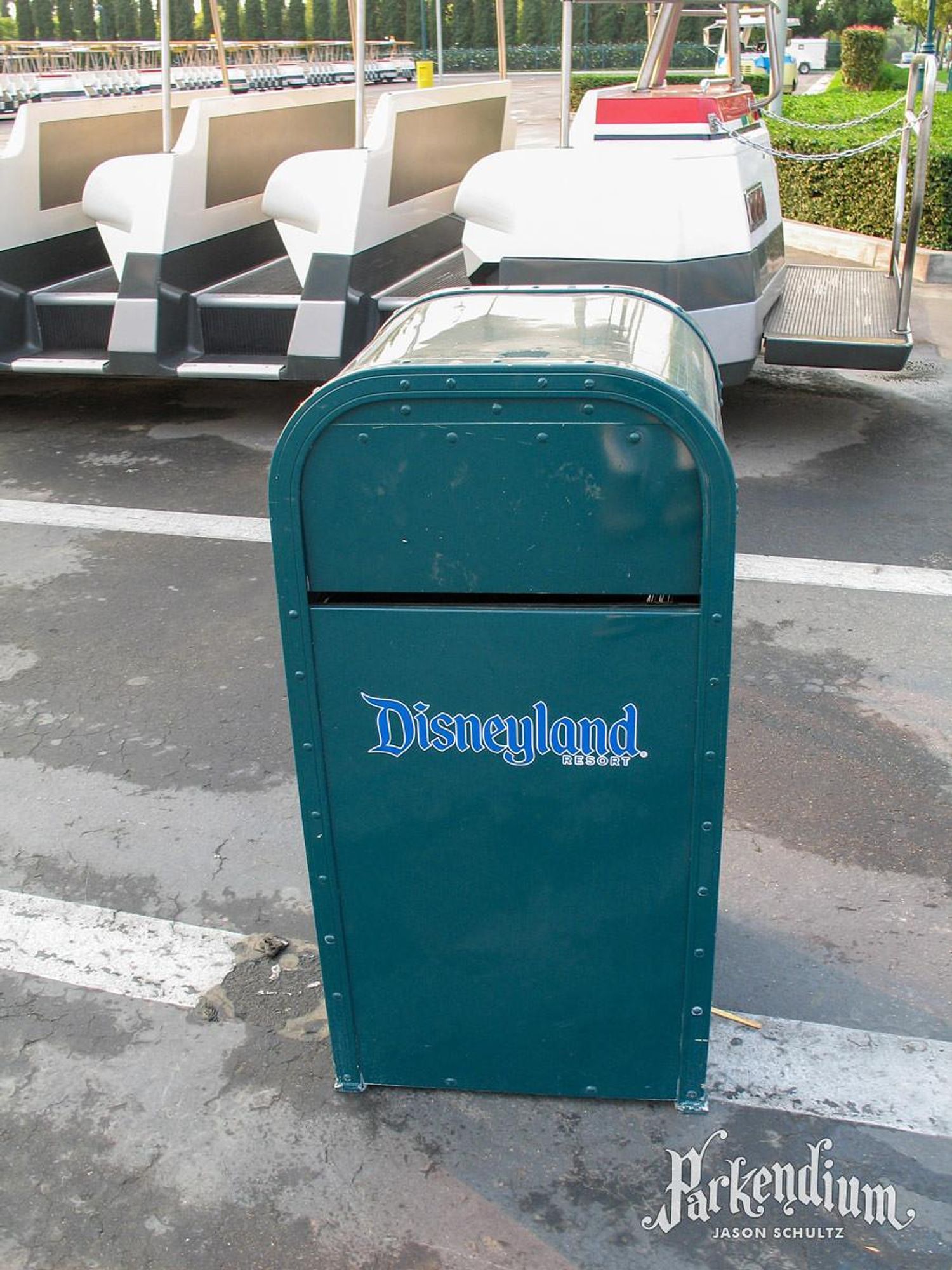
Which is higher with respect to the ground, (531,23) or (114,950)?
(531,23)

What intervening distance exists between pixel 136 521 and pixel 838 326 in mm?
3816

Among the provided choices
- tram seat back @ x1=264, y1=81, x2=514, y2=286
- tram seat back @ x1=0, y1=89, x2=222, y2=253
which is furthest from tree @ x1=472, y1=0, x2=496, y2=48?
tram seat back @ x1=0, y1=89, x2=222, y2=253

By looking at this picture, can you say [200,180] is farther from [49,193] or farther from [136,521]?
[136,521]

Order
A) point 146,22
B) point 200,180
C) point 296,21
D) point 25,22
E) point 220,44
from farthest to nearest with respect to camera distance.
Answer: point 25,22
point 146,22
point 296,21
point 220,44
point 200,180

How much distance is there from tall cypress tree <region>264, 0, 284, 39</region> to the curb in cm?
538

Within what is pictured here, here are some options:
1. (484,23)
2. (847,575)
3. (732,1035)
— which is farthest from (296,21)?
(732,1035)

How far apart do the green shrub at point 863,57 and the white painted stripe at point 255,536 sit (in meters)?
22.9

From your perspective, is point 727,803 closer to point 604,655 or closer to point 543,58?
point 604,655

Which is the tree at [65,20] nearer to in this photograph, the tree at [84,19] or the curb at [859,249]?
the tree at [84,19]

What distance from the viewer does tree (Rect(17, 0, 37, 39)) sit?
Answer: 32812 millimetres

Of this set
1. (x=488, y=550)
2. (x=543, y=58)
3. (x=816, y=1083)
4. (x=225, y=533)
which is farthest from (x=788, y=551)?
(x=543, y=58)

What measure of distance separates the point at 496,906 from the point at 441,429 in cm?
97

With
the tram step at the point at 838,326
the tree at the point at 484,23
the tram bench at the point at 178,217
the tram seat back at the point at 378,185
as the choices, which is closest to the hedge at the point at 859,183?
the tram step at the point at 838,326

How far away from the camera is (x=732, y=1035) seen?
9.00ft
